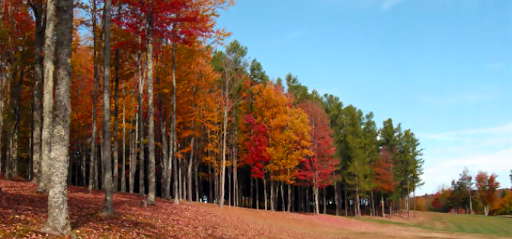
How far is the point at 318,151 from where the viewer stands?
1783 inches

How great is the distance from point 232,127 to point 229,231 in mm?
23293

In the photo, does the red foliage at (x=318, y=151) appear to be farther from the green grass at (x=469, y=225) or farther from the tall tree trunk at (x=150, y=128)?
the tall tree trunk at (x=150, y=128)

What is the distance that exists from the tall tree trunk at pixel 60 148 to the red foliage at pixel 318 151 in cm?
3555

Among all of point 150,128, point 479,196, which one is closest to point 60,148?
point 150,128

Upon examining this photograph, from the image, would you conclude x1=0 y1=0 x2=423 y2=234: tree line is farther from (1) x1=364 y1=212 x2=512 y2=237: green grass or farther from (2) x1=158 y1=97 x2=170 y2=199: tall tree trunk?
(1) x1=364 y1=212 x2=512 y2=237: green grass

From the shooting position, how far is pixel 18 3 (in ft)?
72.7

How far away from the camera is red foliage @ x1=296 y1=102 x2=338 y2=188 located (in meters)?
Answer: 44.4

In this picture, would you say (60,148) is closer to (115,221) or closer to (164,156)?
(115,221)

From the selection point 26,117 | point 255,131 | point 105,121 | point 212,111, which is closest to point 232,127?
point 255,131

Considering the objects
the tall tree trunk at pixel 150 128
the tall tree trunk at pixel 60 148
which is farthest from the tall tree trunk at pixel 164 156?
the tall tree trunk at pixel 60 148

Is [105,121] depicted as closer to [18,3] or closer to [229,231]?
[229,231]

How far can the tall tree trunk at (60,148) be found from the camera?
9430mm

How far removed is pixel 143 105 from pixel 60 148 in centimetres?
2579

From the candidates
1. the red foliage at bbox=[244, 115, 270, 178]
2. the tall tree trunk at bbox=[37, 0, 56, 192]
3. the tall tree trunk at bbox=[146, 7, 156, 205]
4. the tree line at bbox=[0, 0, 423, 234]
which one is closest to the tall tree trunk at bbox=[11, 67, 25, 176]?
the tree line at bbox=[0, 0, 423, 234]
